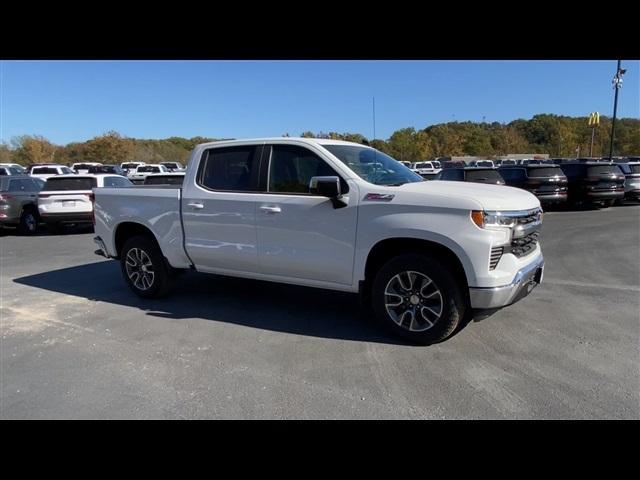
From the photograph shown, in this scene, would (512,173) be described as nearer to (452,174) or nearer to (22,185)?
(452,174)

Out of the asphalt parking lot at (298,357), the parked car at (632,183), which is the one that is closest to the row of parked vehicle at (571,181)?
the parked car at (632,183)

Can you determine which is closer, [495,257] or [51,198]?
[495,257]

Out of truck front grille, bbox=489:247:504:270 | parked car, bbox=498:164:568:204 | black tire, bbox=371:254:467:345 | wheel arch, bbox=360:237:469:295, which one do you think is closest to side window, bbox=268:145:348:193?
wheel arch, bbox=360:237:469:295

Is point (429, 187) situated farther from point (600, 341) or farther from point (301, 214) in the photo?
point (600, 341)

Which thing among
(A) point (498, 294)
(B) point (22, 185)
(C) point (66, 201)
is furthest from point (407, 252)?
(B) point (22, 185)

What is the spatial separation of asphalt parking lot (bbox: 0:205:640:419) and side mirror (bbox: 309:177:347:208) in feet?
4.51

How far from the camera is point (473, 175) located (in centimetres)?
1316

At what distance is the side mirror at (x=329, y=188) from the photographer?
163 inches

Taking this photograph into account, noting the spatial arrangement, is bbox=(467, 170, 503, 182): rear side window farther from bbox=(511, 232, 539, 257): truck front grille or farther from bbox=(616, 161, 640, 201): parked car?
bbox=(511, 232, 539, 257): truck front grille

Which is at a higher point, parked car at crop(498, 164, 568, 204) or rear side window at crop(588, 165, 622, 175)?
rear side window at crop(588, 165, 622, 175)

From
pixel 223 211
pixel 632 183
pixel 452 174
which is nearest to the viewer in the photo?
pixel 223 211

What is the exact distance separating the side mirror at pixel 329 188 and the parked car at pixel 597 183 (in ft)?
47.7

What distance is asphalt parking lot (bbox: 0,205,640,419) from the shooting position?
309 centimetres

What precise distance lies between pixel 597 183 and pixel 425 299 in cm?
1448
